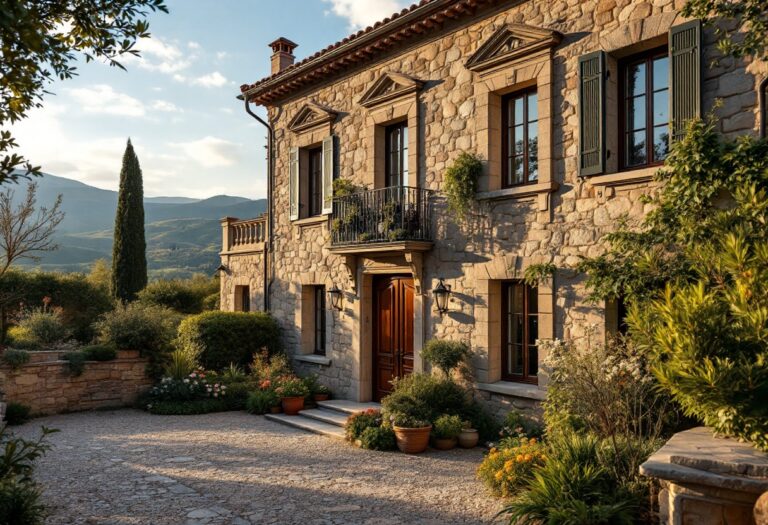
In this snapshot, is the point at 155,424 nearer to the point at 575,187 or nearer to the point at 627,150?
the point at 575,187

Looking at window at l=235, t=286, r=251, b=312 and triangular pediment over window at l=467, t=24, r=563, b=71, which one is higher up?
triangular pediment over window at l=467, t=24, r=563, b=71

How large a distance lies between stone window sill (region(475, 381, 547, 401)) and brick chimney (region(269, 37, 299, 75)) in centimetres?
958

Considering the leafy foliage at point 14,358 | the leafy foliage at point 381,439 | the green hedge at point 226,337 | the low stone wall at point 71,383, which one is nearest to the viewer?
the leafy foliage at point 381,439

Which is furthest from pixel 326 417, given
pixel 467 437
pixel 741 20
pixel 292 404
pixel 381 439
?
pixel 741 20

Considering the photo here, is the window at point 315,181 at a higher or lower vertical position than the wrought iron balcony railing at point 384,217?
higher

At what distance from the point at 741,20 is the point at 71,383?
1276 centimetres

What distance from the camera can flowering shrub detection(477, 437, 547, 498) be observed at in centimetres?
641

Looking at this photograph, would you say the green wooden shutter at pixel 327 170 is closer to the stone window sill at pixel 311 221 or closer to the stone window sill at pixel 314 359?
the stone window sill at pixel 311 221

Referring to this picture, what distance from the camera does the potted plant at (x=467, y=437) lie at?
28.5 ft

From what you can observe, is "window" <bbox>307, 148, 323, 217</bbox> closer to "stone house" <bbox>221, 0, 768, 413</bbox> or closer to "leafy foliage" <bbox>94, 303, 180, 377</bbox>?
"stone house" <bbox>221, 0, 768, 413</bbox>

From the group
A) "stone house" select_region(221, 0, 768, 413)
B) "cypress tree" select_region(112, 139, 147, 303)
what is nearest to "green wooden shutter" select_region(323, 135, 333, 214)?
"stone house" select_region(221, 0, 768, 413)

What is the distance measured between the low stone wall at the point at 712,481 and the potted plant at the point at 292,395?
25.7 feet

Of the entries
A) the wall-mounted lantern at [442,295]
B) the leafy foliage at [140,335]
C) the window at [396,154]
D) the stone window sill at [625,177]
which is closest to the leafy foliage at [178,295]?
the leafy foliage at [140,335]

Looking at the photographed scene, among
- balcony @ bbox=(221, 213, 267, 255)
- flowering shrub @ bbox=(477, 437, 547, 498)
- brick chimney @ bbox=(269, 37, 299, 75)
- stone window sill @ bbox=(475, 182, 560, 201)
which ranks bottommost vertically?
flowering shrub @ bbox=(477, 437, 547, 498)
